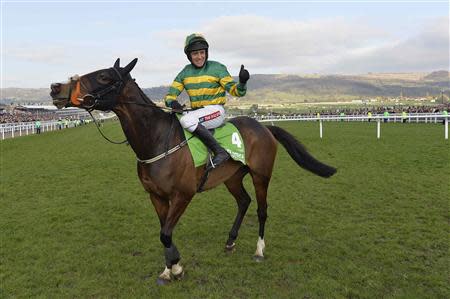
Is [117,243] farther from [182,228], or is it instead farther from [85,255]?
[182,228]

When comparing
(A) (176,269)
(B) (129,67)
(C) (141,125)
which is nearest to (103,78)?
(B) (129,67)

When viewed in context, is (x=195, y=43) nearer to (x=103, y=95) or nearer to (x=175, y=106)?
(x=175, y=106)

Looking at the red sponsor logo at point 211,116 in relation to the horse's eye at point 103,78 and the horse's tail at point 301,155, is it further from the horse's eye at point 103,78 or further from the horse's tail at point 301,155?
the horse's tail at point 301,155

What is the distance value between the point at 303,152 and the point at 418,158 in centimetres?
894

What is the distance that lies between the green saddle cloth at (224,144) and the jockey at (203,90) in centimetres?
8

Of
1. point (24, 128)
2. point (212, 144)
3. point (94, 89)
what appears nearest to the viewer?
point (94, 89)

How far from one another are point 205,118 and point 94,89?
1.40m

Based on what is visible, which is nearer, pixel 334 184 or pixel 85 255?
pixel 85 255

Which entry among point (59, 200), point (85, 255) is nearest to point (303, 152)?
point (85, 255)

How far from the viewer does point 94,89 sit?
4.03 meters

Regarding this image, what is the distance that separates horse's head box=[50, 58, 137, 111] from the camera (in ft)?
12.8

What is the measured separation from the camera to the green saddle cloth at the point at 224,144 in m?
4.69

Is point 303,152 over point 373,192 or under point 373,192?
over

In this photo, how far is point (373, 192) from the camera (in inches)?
344
